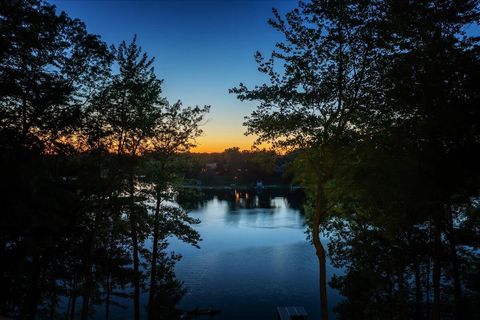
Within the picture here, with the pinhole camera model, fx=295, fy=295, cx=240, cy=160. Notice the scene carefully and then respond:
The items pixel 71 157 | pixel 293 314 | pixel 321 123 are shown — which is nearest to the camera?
pixel 321 123

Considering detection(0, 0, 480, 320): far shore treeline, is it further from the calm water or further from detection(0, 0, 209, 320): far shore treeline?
the calm water

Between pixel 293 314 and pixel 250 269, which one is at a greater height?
pixel 293 314

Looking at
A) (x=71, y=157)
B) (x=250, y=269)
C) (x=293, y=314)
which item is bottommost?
(x=250, y=269)

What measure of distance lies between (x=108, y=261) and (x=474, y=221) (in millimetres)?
19252

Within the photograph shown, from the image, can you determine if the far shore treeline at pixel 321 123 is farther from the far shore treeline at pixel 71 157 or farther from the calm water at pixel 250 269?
the calm water at pixel 250 269

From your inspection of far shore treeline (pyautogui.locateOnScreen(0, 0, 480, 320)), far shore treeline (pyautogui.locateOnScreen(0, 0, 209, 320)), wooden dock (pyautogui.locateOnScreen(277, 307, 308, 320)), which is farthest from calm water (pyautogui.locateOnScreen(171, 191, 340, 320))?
far shore treeline (pyautogui.locateOnScreen(0, 0, 480, 320))

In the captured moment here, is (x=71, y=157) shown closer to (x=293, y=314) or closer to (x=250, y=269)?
(x=293, y=314)

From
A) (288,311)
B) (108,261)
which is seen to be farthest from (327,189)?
(288,311)

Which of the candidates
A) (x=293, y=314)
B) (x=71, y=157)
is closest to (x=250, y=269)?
(x=293, y=314)

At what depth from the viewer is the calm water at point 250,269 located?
105ft

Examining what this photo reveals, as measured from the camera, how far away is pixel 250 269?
43.8 m

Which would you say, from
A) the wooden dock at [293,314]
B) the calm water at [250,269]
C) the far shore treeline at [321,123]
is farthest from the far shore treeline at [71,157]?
the calm water at [250,269]

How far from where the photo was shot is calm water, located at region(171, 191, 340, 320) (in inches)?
1265

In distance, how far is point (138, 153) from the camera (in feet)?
52.7
